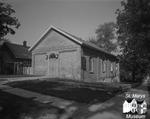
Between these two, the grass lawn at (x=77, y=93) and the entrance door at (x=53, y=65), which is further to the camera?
the entrance door at (x=53, y=65)

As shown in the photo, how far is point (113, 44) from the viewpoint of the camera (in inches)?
2357

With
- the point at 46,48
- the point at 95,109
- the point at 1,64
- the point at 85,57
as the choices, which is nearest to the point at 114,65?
the point at 85,57

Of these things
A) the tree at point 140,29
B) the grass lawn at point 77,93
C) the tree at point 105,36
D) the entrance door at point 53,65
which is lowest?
the grass lawn at point 77,93

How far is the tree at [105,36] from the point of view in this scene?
60359 millimetres

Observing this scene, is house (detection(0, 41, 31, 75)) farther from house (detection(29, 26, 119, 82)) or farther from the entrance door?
the entrance door

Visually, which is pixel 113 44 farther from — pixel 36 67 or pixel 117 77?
pixel 36 67

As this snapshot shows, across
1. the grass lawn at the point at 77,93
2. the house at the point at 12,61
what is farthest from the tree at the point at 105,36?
the grass lawn at the point at 77,93

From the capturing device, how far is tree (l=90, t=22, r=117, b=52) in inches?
2376

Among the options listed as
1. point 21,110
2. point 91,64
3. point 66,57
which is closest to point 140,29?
point 91,64

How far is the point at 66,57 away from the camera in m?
18.6

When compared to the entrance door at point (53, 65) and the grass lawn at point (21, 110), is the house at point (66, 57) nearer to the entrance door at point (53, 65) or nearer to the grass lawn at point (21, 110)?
the entrance door at point (53, 65)

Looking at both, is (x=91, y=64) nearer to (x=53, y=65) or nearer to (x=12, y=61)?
(x=53, y=65)

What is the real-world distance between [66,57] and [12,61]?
14.5 meters

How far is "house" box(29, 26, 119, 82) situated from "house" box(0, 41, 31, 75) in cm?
731
